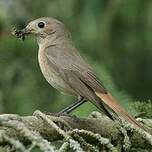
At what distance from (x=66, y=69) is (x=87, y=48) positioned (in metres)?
1.15

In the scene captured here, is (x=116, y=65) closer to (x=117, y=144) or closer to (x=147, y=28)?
(x=147, y=28)

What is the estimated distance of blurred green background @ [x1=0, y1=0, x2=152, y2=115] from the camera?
414 cm

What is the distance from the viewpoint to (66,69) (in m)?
3.94

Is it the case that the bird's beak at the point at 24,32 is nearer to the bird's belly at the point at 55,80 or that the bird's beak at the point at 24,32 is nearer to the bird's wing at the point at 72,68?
the bird's wing at the point at 72,68

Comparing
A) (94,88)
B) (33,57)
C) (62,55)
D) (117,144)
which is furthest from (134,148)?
(33,57)

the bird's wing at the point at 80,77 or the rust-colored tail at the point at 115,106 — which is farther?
the bird's wing at the point at 80,77

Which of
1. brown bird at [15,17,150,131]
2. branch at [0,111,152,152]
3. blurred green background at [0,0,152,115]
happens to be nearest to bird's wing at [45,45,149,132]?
brown bird at [15,17,150,131]

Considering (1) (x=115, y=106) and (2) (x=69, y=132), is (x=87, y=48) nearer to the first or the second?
(1) (x=115, y=106)

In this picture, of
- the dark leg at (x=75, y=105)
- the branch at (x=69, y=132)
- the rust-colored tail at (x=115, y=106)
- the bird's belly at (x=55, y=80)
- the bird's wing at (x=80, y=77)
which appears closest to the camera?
the branch at (x=69, y=132)

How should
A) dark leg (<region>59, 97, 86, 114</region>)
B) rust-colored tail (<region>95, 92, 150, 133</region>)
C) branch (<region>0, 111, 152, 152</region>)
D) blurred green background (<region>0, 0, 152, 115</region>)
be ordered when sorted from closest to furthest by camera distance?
branch (<region>0, 111, 152, 152</region>), rust-colored tail (<region>95, 92, 150, 133</region>), dark leg (<region>59, 97, 86, 114</region>), blurred green background (<region>0, 0, 152, 115</region>)

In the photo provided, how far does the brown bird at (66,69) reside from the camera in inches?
131

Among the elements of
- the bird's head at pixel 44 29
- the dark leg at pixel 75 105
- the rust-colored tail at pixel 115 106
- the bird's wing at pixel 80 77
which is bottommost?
the dark leg at pixel 75 105

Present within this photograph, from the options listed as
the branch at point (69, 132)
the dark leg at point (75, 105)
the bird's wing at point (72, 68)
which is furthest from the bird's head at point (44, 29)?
the branch at point (69, 132)

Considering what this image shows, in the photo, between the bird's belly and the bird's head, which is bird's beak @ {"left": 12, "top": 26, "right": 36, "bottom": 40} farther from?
the bird's belly
